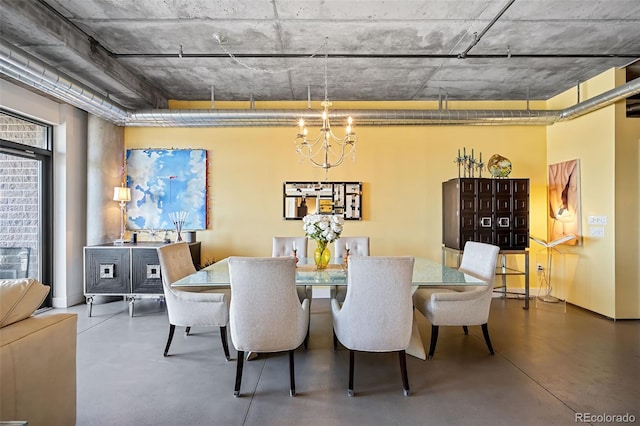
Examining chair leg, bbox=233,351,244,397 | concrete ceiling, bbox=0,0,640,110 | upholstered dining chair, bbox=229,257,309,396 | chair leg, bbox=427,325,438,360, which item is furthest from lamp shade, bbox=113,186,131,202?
chair leg, bbox=427,325,438,360

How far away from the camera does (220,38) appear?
337 centimetres

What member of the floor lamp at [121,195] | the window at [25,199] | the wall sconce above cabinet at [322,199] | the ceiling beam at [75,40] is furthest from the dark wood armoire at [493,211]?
the window at [25,199]

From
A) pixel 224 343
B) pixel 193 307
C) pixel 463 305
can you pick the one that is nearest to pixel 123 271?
pixel 193 307

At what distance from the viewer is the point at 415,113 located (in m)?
4.67

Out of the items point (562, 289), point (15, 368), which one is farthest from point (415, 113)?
point (15, 368)

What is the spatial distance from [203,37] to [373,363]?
10.9 ft

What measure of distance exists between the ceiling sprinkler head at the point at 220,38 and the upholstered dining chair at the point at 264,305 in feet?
7.21

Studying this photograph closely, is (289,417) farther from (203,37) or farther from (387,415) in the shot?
(203,37)

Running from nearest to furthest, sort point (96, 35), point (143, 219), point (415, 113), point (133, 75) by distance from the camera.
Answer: point (96, 35), point (133, 75), point (415, 113), point (143, 219)

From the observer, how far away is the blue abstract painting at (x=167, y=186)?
17.4 feet

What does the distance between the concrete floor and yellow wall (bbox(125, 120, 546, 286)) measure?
5.83 ft

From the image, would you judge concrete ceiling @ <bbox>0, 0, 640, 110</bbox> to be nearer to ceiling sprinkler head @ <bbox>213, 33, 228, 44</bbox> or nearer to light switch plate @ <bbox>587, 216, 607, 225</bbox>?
ceiling sprinkler head @ <bbox>213, 33, 228, 44</bbox>

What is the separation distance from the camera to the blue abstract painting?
5297 millimetres

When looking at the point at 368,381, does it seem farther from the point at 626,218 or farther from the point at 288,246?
the point at 626,218
